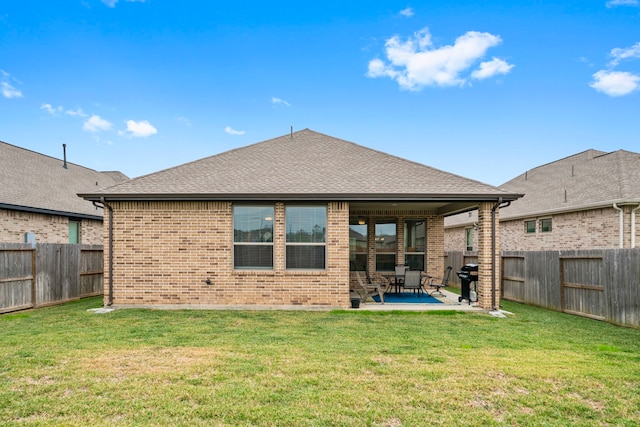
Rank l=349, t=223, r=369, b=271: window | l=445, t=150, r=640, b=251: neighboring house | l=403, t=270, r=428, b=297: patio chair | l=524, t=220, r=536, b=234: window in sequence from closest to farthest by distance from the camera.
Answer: l=403, t=270, r=428, b=297: patio chair
l=445, t=150, r=640, b=251: neighboring house
l=349, t=223, r=369, b=271: window
l=524, t=220, r=536, b=234: window

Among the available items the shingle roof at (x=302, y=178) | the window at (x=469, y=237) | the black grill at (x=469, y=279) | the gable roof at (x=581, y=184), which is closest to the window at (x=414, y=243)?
the black grill at (x=469, y=279)

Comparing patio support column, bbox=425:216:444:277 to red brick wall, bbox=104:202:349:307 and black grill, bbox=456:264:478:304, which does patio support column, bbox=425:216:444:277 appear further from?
red brick wall, bbox=104:202:349:307

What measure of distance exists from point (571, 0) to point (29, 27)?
20597 mm

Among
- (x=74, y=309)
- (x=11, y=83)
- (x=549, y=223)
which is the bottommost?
(x=74, y=309)

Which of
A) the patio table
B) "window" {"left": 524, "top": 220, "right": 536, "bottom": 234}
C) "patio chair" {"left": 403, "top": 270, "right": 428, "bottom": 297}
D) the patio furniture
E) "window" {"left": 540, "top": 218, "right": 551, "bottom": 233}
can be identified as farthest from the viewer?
"window" {"left": 524, "top": 220, "right": 536, "bottom": 234}

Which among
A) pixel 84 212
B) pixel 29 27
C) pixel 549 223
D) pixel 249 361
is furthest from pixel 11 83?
pixel 549 223

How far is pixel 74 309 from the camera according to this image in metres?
9.52

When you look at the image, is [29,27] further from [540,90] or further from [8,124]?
[540,90]

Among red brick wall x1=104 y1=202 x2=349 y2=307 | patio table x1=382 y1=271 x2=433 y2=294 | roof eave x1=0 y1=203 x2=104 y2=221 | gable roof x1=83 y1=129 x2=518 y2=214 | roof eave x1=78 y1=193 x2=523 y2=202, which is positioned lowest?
patio table x1=382 y1=271 x2=433 y2=294

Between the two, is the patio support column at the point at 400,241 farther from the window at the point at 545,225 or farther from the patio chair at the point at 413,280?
the window at the point at 545,225

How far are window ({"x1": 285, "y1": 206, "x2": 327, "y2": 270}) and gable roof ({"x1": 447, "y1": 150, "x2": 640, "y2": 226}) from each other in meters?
8.80

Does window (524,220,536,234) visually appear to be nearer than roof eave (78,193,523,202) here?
No

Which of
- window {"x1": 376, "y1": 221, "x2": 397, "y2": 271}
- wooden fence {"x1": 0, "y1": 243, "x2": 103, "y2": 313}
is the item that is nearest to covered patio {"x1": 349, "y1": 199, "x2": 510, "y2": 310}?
window {"x1": 376, "y1": 221, "x2": 397, "y2": 271}

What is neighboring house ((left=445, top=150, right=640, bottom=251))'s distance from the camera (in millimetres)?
11977
